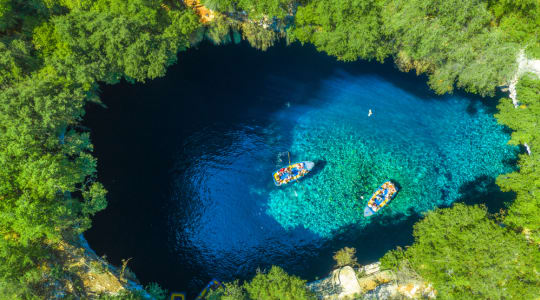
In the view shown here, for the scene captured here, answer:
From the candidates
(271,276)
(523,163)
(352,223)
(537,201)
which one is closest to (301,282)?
(271,276)

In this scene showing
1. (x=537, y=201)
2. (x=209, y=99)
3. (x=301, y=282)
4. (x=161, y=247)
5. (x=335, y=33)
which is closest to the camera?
(x=301, y=282)

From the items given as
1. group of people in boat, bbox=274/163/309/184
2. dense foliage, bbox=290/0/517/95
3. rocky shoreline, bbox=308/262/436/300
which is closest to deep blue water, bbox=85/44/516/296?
group of people in boat, bbox=274/163/309/184

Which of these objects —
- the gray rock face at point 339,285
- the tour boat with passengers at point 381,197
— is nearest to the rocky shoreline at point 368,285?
the gray rock face at point 339,285

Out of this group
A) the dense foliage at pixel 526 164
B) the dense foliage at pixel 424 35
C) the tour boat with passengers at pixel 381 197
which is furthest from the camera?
the tour boat with passengers at pixel 381 197

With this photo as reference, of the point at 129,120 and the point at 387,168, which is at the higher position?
the point at 129,120

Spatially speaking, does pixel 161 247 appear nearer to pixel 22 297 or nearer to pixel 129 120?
pixel 22 297

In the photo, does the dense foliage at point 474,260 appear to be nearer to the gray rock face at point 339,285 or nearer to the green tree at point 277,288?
the gray rock face at point 339,285

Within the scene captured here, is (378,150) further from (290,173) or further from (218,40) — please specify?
(218,40)

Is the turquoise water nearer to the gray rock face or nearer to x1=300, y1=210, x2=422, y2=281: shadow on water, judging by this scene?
x1=300, y1=210, x2=422, y2=281: shadow on water
